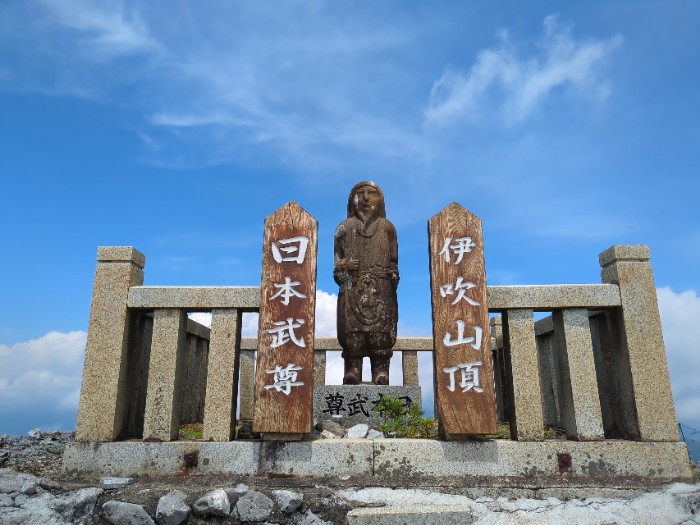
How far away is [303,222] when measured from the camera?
5648 mm

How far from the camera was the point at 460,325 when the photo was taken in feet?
17.6

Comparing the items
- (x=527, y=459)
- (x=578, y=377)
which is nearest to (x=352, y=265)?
(x=578, y=377)

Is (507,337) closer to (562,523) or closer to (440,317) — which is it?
(440,317)

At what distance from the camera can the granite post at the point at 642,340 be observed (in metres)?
5.30

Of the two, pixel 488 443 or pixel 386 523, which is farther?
pixel 488 443

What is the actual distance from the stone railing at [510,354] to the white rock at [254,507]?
2.76 feet

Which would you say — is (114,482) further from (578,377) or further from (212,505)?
(578,377)

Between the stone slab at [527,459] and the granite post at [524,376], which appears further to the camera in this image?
the granite post at [524,376]

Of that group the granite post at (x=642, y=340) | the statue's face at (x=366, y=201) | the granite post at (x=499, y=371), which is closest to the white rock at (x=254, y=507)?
the granite post at (x=642, y=340)

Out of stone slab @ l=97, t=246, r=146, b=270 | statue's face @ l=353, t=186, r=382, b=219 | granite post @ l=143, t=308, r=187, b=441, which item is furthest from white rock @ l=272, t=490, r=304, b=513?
statue's face @ l=353, t=186, r=382, b=219

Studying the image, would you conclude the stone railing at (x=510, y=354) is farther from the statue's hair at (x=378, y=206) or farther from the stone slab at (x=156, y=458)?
the statue's hair at (x=378, y=206)

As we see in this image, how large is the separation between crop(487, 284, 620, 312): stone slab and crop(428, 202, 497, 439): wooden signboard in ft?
0.85

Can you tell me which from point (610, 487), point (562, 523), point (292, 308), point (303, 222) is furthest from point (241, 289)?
point (610, 487)

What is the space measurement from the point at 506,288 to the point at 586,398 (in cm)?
140
